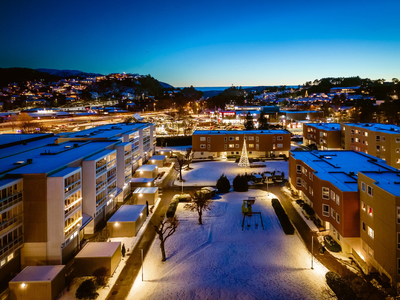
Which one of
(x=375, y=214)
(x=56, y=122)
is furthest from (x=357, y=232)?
(x=56, y=122)

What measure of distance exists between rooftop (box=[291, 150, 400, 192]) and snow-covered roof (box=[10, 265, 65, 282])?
13.9m

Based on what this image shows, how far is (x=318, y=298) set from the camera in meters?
9.61

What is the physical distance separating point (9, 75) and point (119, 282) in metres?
186

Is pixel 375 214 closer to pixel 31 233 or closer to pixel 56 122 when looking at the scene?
pixel 31 233

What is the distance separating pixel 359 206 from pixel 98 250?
12.9m

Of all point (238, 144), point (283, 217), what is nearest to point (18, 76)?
point (238, 144)

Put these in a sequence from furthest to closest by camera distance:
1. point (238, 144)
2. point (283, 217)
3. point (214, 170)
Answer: point (238, 144) < point (214, 170) < point (283, 217)

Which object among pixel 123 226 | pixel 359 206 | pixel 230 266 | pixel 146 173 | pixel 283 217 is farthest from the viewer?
pixel 146 173

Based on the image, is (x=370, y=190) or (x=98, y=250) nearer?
(x=370, y=190)

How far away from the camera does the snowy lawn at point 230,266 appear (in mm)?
10062

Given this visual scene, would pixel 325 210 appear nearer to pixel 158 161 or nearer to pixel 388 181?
pixel 388 181

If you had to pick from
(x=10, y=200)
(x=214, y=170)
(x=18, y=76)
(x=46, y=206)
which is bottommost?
(x=214, y=170)

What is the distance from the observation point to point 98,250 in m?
11.9

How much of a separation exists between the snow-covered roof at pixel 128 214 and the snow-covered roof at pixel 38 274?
463cm
